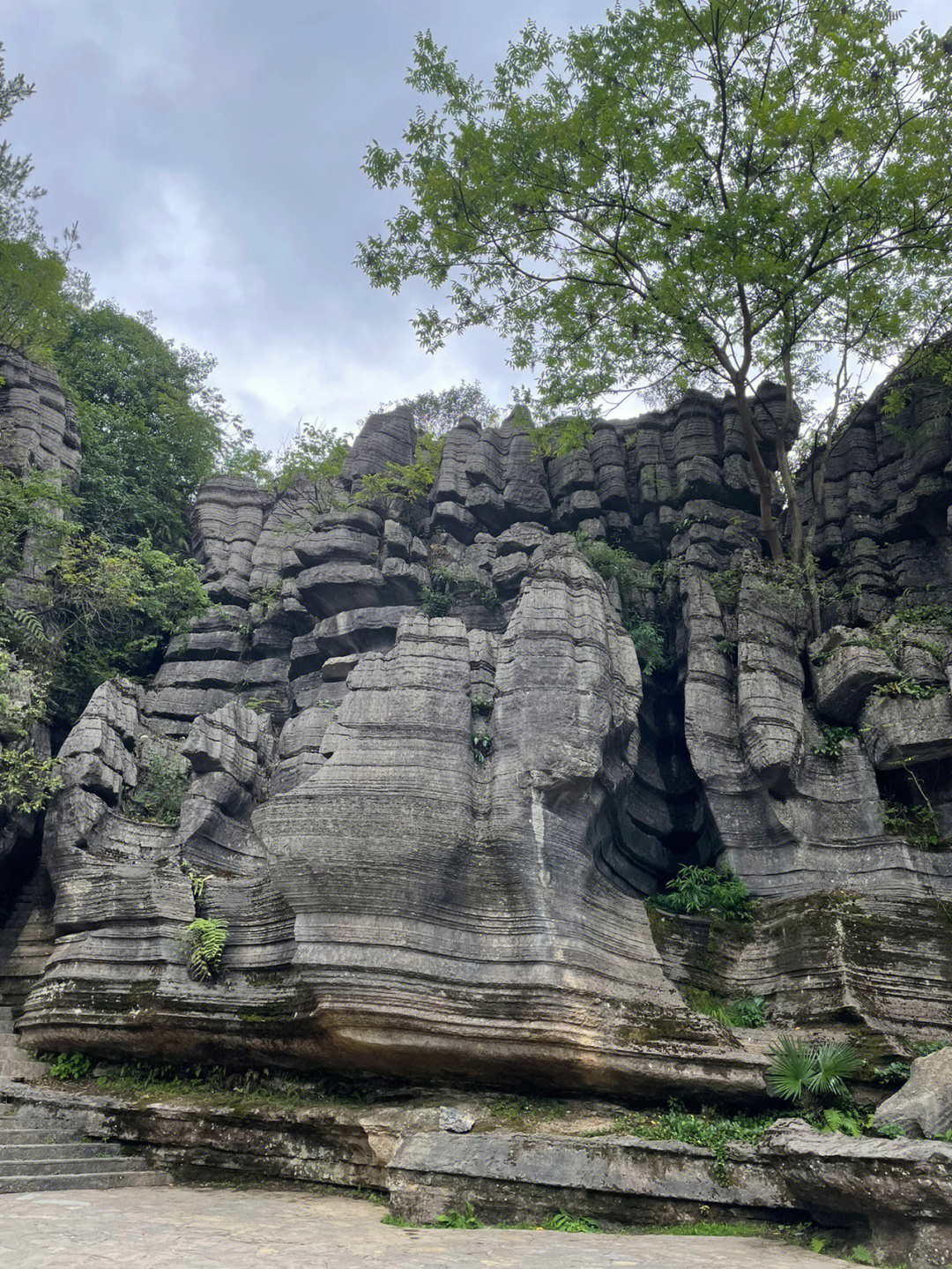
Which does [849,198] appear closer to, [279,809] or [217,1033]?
[279,809]

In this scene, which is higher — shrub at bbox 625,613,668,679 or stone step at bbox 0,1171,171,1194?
shrub at bbox 625,613,668,679

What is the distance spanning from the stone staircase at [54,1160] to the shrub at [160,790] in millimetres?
4845

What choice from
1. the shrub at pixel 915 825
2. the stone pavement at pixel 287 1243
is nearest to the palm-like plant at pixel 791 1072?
the stone pavement at pixel 287 1243

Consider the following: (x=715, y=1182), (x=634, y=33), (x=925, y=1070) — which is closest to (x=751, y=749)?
(x=925, y=1070)

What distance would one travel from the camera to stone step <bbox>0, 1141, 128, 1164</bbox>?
1024 cm

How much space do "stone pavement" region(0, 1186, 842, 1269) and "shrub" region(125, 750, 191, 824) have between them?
6543 mm

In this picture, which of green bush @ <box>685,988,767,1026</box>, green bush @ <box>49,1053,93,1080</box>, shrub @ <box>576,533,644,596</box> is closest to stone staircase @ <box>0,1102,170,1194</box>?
green bush @ <box>49,1053,93,1080</box>

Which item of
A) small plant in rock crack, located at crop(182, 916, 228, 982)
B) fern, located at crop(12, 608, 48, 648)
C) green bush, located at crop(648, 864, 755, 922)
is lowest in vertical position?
small plant in rock crack, located at crop(182, 916, 228, 982)

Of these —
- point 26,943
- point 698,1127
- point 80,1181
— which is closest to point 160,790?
point 26,943

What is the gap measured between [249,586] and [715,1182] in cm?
1519

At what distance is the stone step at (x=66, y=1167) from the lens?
9875mm

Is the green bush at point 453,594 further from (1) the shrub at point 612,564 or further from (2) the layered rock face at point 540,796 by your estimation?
(1) the shrub at point 612,564

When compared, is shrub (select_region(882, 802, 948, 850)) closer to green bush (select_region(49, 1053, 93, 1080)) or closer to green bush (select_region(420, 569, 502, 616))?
green bush (select_region(420, 569, 502, 616))

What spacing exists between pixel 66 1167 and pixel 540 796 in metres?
6.82
